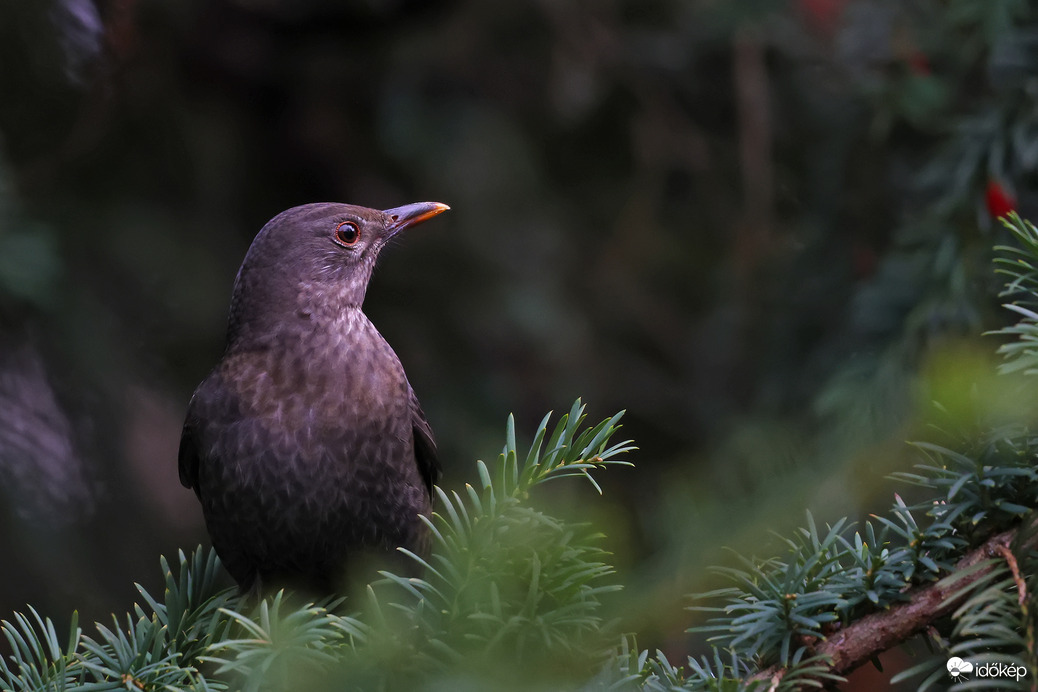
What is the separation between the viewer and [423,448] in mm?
2475

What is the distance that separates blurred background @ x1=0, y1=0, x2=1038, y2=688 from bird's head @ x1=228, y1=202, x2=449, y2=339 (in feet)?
1.12

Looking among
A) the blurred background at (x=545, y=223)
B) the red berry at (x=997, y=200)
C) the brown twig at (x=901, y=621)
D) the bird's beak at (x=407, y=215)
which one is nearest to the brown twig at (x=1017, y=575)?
the brown twig at (x=901, y=621)

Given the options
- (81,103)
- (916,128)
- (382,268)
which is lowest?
(382,268)

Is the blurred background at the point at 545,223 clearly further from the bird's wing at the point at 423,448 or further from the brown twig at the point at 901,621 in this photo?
the brown twig at the point at 901,621

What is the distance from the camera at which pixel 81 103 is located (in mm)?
2975

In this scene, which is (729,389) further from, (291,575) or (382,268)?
(291,575)

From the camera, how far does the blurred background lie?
233cm

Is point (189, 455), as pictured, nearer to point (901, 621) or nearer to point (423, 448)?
point (423, 448)

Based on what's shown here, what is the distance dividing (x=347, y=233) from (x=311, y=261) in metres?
0.18

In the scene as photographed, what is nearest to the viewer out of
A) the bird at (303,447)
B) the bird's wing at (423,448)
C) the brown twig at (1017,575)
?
the brown twig at (1017,575)

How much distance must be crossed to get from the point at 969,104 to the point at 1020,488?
1.74m

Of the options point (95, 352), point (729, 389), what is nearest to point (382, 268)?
point (95, 352)

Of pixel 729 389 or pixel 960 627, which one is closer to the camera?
pixel 960 627

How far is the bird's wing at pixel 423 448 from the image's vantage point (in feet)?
8.09
